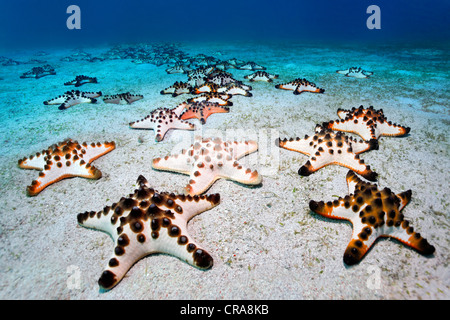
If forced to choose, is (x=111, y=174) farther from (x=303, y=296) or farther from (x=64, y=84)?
(x=64, y=84)

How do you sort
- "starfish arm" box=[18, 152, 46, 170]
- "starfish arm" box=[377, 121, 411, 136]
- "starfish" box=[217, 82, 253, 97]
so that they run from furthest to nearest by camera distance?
"starfish" box=[217, 82, 253, 97]
"starfish arm" box=[377, 121, 411, 136]
"starfish arm" box=[18, 152, 46, 170]

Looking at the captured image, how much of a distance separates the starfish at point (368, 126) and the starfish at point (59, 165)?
5.83m

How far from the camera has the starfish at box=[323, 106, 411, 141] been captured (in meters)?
5.36

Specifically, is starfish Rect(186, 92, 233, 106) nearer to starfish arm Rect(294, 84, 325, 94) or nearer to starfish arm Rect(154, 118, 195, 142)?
starfish arm Rect(154, 118, 195, 142)

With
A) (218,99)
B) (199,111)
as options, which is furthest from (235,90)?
(199,111)

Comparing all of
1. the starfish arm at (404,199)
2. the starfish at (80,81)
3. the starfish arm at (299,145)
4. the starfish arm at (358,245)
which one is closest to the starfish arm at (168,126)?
the starfish arm at (299,145)

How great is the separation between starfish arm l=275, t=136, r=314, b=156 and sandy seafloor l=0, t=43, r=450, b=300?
0.19m

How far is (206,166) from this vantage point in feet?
13.1

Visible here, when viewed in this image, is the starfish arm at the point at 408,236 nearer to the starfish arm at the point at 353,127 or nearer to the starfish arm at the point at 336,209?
the starfish arm at the point at 336,209

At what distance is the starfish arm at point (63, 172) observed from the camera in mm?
4129

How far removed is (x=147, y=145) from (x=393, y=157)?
590 cm

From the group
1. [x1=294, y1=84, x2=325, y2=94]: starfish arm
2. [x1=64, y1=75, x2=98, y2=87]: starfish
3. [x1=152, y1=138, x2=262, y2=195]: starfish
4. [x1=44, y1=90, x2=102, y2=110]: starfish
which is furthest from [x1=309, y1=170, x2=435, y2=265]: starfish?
[x1=64, y1=75, x2=98, y2=87]: starfish
